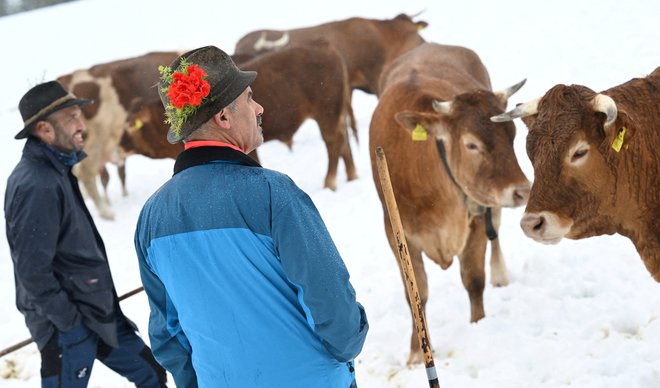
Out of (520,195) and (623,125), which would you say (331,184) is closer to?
(520,195)

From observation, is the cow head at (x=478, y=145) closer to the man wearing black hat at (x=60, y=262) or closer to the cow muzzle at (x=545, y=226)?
the cow muzzle at (x=545, y=226)

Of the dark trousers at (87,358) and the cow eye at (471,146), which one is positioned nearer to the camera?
the dark trousers at (87,358)

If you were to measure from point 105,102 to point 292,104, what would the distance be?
9.52 ft

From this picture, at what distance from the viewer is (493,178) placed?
400 centimetres

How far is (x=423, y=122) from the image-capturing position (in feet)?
13.8

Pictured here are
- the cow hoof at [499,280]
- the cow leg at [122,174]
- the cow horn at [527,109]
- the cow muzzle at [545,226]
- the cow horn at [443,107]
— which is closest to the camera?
the cow muzzle at [545,226]

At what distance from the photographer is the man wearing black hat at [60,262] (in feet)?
10.7

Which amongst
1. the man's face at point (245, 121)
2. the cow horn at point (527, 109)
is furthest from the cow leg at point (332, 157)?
the man's face at point (245, 121)

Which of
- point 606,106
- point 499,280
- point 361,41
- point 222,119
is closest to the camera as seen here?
point 222,119

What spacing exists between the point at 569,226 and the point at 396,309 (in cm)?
234

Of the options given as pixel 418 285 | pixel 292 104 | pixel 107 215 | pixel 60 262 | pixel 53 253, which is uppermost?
pixel 53 253

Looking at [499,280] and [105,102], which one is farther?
[105,102]

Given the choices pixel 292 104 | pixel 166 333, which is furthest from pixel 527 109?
pixel 292 104

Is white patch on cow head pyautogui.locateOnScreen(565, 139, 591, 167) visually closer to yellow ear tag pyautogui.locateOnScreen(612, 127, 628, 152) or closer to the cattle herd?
the cattle herd
